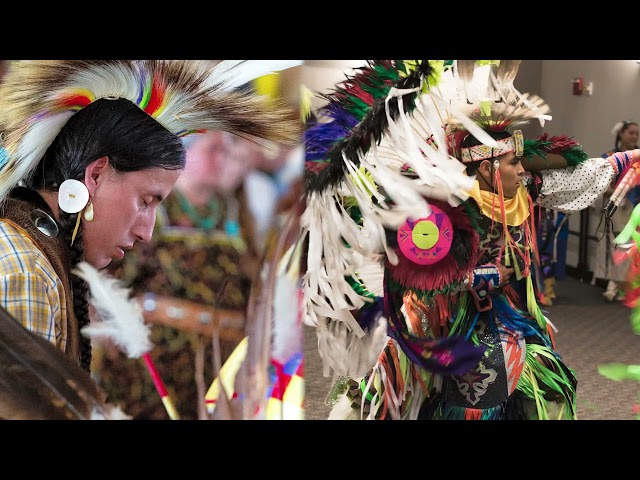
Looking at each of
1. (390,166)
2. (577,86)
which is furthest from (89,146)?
(577,86)

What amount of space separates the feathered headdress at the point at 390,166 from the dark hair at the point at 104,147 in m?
0.47

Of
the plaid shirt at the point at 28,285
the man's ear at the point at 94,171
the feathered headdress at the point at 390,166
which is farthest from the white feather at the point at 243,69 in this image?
the plaid shirt at the point at 28,285

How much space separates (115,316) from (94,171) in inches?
18.8

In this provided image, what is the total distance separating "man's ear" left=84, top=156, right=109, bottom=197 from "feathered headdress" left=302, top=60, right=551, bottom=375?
2.12 feet

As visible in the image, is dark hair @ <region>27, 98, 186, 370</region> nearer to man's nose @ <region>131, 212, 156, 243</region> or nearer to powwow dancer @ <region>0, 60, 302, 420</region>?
powwow dancer @ <region>0, 60, 302, 420</region>

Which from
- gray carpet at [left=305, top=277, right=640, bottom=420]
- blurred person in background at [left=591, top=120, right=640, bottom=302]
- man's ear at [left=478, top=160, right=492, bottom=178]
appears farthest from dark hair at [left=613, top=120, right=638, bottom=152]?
man's ear at [left=478, top=160, right=492, bottom=178]

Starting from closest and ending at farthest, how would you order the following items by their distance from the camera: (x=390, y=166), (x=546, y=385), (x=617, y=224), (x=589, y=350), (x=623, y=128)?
1. (x=390, y=166)
2. (x=546, y=385)
3. (x=617, y=224)
4. (x=623, y=128)
5. (x=589, y=350)

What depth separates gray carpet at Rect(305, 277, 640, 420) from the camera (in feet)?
12.6

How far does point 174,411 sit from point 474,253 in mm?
1116

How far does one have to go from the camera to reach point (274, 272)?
3.04 meters

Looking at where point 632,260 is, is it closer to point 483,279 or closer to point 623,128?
point 483,279

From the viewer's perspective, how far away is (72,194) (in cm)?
296

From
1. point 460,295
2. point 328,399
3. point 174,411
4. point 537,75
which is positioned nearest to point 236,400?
point 174,411

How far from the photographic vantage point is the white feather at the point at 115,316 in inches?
119
